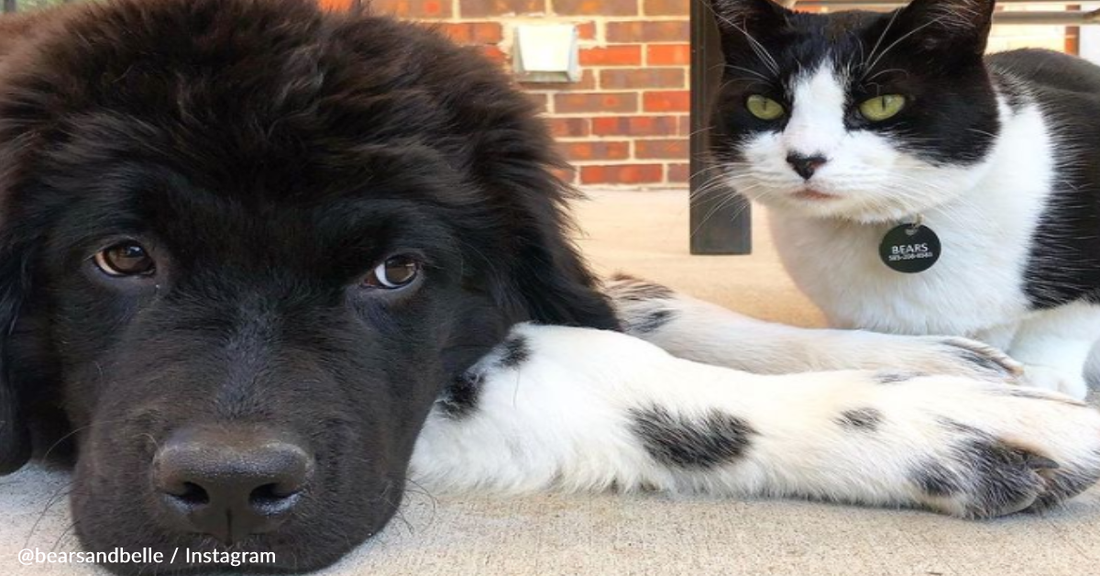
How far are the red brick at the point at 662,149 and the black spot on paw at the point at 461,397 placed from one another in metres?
5.28

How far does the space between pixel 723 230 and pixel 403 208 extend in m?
2.75

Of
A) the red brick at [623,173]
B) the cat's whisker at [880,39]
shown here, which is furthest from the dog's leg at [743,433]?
the red brick at [623,173]

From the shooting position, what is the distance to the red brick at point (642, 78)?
260 inches

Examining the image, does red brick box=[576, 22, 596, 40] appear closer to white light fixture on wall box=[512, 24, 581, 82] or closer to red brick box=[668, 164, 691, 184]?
white light fixture on wall box=[512, 24, 581, 82]

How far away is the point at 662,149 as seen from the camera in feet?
22.1

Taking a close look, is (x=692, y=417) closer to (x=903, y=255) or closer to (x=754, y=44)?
(x=903, y=255)

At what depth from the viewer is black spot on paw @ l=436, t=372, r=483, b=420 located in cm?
157

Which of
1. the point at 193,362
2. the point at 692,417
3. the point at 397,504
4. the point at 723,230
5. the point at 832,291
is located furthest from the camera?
the point at 723,230

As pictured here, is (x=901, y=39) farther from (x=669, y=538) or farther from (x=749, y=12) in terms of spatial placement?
(x=669, y=538)

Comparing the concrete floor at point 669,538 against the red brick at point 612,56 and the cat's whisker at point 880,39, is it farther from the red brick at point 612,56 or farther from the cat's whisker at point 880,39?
the red brick at point 612,56

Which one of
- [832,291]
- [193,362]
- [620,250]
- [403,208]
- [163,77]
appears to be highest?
[163,77]

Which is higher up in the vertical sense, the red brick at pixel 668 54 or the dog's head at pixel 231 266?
the red brick at pixel 668 54

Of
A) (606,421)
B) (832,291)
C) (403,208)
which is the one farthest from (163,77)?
(832,291)

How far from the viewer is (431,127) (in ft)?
5.00
